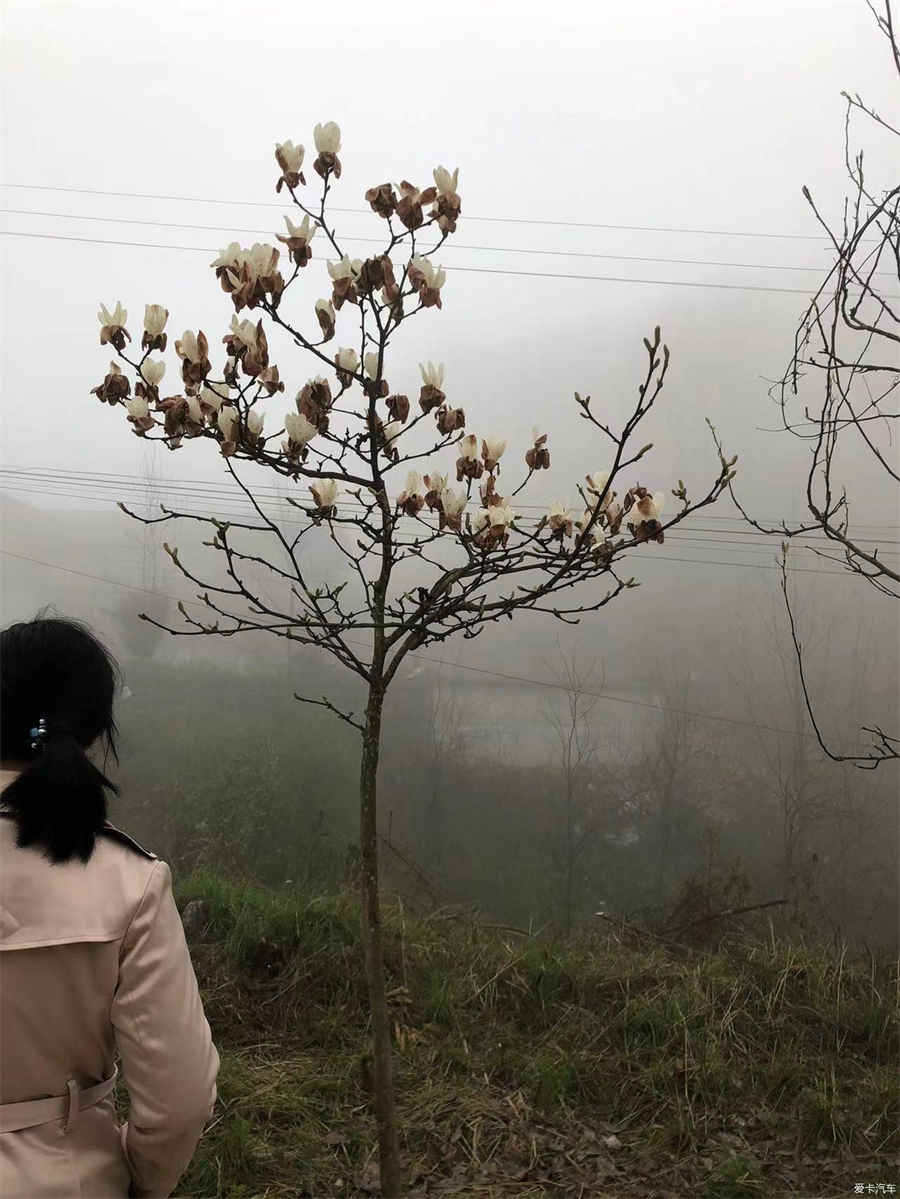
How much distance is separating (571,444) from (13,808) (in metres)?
3.67

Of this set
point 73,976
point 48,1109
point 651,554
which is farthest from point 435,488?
point 651,554

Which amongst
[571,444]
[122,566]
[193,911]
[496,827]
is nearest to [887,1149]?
[496,827]

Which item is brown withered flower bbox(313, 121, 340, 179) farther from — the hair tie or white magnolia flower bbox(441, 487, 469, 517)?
the hair tie

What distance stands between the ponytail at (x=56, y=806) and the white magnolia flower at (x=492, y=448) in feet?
2.87

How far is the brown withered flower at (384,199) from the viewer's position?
1504 mm

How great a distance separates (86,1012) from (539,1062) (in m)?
2.05

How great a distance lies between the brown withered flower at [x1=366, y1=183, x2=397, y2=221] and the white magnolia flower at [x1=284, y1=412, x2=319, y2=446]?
0.35 m

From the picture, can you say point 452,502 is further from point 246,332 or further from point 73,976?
point 73,976

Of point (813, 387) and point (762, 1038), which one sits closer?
point (762, 1038)

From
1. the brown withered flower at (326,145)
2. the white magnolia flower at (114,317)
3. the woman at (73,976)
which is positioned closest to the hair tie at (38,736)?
the woman at (73,976)

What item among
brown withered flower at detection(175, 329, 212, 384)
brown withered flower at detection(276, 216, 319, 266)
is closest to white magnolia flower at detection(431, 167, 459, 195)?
brown withered flower at detection(276, 216, 319, 266)

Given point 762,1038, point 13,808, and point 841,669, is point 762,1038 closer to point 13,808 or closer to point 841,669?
point 841,669

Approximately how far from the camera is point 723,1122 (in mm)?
2619

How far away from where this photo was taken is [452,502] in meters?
1.61
